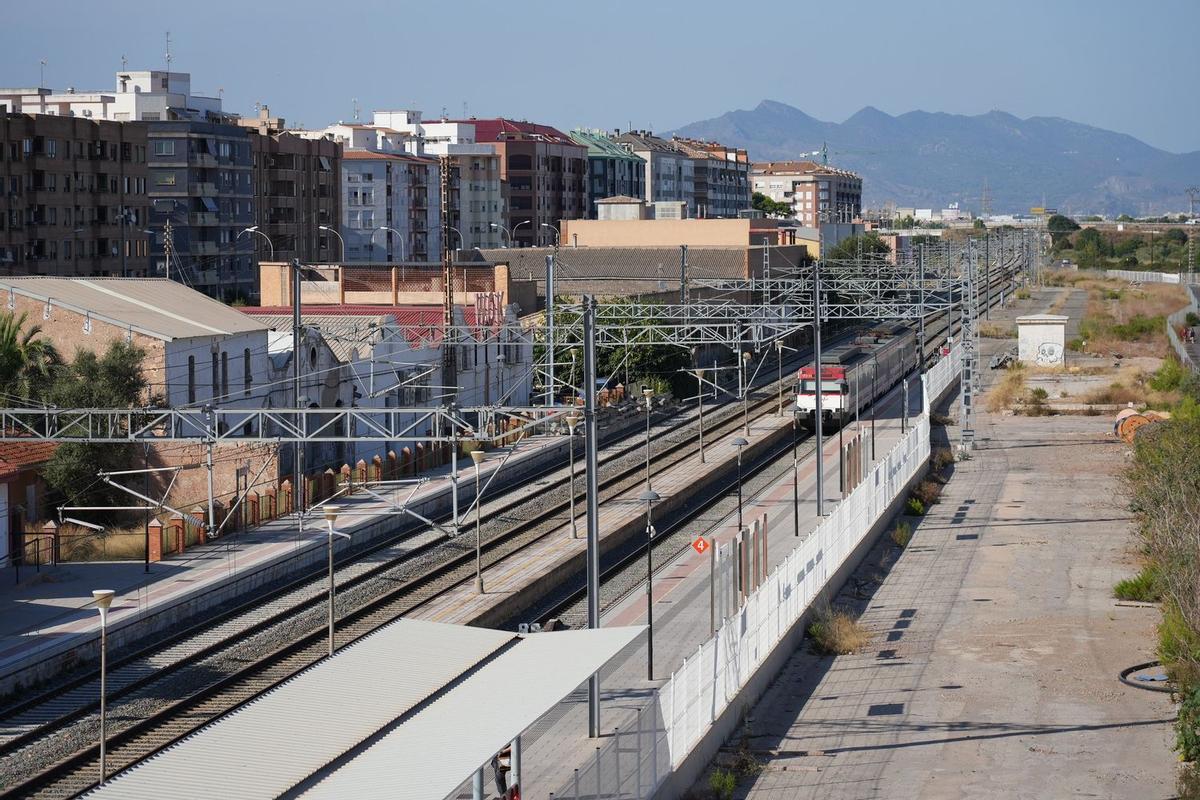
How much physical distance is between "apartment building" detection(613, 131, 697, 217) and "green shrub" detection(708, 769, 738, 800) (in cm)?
11878

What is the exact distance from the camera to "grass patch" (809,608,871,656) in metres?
22.6

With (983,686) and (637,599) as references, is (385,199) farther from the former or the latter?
(983,686)

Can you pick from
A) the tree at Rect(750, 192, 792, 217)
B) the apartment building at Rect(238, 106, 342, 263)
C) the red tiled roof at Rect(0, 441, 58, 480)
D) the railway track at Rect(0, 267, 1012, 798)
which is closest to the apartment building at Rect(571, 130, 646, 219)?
the tree at Rect(750, 192, 792, 217)

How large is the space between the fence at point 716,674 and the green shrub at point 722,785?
1.41 feet

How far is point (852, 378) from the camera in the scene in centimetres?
4972

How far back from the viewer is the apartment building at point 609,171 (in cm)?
12412

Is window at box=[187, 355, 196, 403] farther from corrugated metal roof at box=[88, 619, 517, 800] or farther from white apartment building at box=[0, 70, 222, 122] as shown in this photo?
white apartment building at box=[0, 70, 222, 122]

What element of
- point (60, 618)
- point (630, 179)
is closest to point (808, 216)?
point (630, 179)

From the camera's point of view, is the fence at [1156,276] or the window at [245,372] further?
the fence at [1156,276]

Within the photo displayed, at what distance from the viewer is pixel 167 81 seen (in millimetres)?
92188

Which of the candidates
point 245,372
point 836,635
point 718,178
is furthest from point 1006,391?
point 718,178

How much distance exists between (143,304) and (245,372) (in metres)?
3.10

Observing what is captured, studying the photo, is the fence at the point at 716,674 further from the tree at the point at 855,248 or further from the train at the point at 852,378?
the tree at the point at 855,248

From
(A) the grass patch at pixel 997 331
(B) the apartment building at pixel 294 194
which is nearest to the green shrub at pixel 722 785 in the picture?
(B) the apartment building at pixel 294 194
